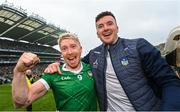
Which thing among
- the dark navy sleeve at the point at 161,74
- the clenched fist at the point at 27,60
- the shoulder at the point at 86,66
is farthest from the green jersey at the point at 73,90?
the clenched fist at the point at 27,60

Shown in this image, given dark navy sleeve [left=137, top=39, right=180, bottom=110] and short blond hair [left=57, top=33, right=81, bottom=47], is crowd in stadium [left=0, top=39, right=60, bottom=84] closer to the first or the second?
short blond hair [left=57, top=33, right=81, bottom=47]

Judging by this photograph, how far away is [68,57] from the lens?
12.1 feet

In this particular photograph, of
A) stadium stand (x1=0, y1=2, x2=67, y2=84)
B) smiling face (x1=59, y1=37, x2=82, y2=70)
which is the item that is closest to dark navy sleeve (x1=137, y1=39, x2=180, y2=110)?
smiling face (x1=59, y1=37, x2=82, y2=70)

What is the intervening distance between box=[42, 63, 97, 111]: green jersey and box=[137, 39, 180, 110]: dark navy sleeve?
694 mm

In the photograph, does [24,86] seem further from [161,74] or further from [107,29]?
[161,74]

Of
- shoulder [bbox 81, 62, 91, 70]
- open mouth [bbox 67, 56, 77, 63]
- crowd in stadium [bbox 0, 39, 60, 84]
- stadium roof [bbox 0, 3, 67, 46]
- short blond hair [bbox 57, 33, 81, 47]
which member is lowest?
crowd in stadium [bbox 0, 39, 60, 84]

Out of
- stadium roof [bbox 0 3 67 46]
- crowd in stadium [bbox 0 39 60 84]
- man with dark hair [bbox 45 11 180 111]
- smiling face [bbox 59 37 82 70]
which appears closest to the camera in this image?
man with dark hair [bbox 45 11 180 111]

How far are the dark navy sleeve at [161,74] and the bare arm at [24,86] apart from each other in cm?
99

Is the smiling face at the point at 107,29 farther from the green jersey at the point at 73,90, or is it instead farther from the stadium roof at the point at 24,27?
the stadium roof at the point at 24,27

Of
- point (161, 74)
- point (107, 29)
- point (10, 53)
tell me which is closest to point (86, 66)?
point (107, 29)

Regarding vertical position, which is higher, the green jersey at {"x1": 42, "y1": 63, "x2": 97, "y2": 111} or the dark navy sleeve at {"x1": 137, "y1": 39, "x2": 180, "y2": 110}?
the dark navy sleeve at {"x1": 137, "y1": 39, "x2": 180, "y2": 110}

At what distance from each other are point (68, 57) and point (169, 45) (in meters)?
1.21

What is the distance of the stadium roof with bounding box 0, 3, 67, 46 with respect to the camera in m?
66.4

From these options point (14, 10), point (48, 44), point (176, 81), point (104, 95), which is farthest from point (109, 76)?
point (48, 44)
